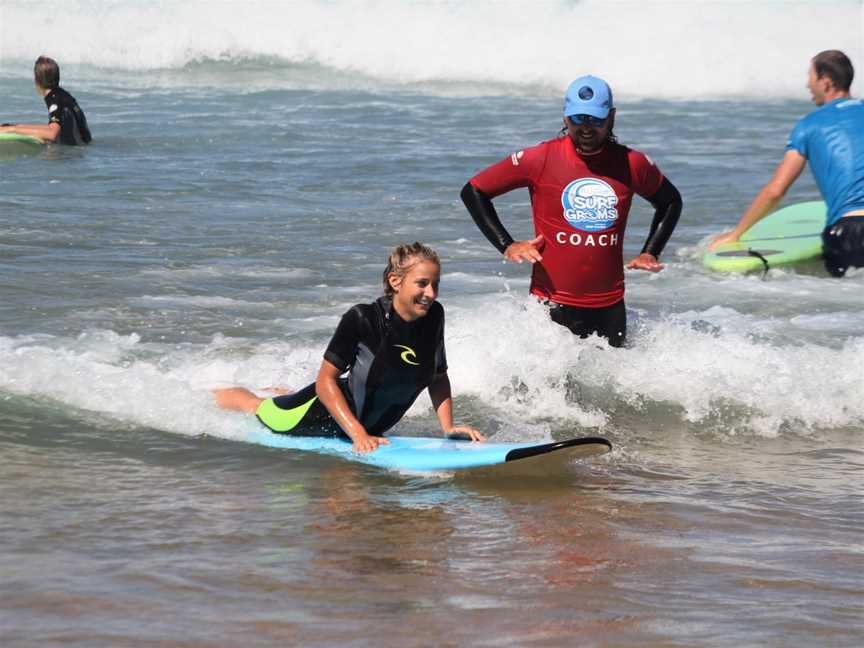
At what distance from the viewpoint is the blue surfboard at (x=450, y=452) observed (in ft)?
17.4

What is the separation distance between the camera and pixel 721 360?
7242 mm

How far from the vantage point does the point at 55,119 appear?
14.1 metres

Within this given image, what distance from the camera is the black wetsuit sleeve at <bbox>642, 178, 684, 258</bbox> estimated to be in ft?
20.5

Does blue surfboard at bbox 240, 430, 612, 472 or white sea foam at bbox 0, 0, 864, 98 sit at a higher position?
white sea foam at bbox 0, 0, 864, 98

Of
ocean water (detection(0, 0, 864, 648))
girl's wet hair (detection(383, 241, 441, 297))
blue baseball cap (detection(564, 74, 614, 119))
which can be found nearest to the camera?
ocean water (detection(0, 0, 864, 648))

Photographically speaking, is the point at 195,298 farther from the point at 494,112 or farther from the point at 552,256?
the point at 494,112

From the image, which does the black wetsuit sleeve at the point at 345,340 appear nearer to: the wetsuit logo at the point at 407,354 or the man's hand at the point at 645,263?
the wetsuit logo at the point at 407,354

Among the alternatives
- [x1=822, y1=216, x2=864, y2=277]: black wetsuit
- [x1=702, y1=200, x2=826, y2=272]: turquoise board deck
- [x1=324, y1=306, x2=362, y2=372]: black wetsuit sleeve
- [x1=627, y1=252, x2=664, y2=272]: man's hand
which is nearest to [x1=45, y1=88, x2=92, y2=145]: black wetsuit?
[x1=702, y1=200, x2=826, y2=272]: turquoise board deck

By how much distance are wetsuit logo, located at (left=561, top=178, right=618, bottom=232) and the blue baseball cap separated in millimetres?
344

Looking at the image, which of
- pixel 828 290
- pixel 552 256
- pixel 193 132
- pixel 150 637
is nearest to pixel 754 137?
pixel 193 132

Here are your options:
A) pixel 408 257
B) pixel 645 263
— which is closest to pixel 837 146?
pixel 645 263

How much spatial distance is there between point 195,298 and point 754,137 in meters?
11.2

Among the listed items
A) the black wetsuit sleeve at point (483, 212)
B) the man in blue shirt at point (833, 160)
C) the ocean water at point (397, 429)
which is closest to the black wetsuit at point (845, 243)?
the man in blue shirt at point (833, 160)

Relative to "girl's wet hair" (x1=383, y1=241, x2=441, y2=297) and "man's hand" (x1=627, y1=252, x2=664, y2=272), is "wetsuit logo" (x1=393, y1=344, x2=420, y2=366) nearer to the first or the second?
"girl's wet hair" (x1=383, y1=241, x2=441, y2=297)
